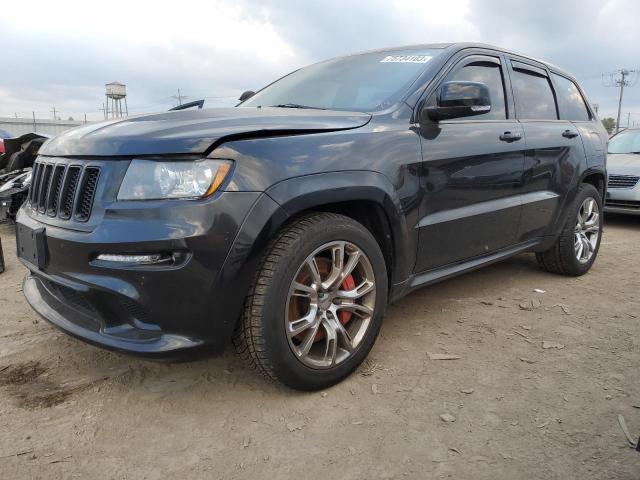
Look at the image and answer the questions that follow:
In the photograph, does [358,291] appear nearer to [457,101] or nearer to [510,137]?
[457,101]

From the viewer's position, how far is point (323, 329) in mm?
2469

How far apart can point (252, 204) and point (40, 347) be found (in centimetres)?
175

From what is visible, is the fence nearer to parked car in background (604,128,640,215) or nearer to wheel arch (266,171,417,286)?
parked car in background (604,128,640,215)

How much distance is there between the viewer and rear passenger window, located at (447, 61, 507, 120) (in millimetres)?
3270

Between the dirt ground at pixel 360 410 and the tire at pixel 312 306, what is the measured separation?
6.8 inches

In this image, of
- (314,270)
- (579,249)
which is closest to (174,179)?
(314,270)

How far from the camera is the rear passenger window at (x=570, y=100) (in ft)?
14.1

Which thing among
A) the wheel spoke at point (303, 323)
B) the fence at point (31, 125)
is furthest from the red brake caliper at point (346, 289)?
the fence at point (31, 125)

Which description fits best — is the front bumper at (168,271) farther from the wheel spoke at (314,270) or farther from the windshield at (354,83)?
the windshield at (354,83)

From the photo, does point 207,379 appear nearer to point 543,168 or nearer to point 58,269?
point 58,269

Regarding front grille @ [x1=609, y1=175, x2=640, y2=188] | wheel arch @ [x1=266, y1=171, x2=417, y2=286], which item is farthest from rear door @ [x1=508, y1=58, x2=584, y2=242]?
front grille @ [x1=609, y1=175, x2=640, y2=188]

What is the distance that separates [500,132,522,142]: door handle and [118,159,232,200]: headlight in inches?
81.4

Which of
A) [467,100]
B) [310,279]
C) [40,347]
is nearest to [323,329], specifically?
[310,279]

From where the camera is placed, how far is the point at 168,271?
1947 mm
